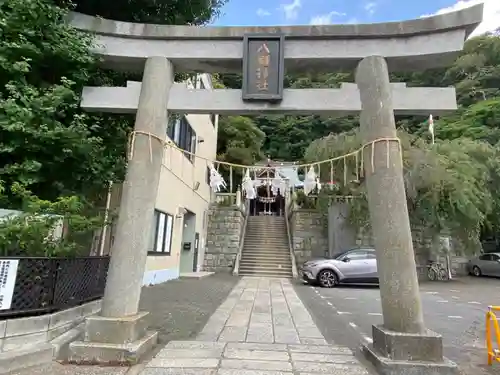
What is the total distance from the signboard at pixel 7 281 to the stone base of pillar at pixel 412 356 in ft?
13.7

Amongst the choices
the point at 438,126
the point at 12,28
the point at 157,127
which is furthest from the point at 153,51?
the point at 438,126

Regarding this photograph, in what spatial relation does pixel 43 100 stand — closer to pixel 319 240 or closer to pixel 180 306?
pixel 180 306

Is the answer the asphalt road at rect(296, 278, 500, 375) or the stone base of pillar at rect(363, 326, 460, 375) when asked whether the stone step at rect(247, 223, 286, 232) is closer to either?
the asphalt road at rect(296, 278, 500, 375)

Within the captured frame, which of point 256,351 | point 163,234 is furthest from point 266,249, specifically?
point 256,351

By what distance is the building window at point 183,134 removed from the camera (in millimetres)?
11405

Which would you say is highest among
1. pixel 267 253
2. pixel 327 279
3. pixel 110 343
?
pixel 267 253

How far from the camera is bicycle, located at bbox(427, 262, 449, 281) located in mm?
16909

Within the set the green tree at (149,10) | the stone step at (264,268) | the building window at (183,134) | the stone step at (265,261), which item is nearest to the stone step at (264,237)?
the stone step at (265,261)

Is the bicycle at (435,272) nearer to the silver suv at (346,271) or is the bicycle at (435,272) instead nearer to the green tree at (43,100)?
the silver suv at (346,271)

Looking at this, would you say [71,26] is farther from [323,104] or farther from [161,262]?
[161,262]

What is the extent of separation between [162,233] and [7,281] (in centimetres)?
715

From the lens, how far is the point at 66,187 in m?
5.81

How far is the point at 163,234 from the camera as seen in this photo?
36.8 ft

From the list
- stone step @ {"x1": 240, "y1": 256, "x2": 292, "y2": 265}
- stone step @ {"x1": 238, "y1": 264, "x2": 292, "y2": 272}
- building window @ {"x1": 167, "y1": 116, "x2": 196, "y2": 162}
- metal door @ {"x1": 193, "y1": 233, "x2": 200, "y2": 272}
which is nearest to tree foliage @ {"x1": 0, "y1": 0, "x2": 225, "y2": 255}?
building window @ {"x1": 167, "y1": 116, "x2": 196, "y2": 162}
